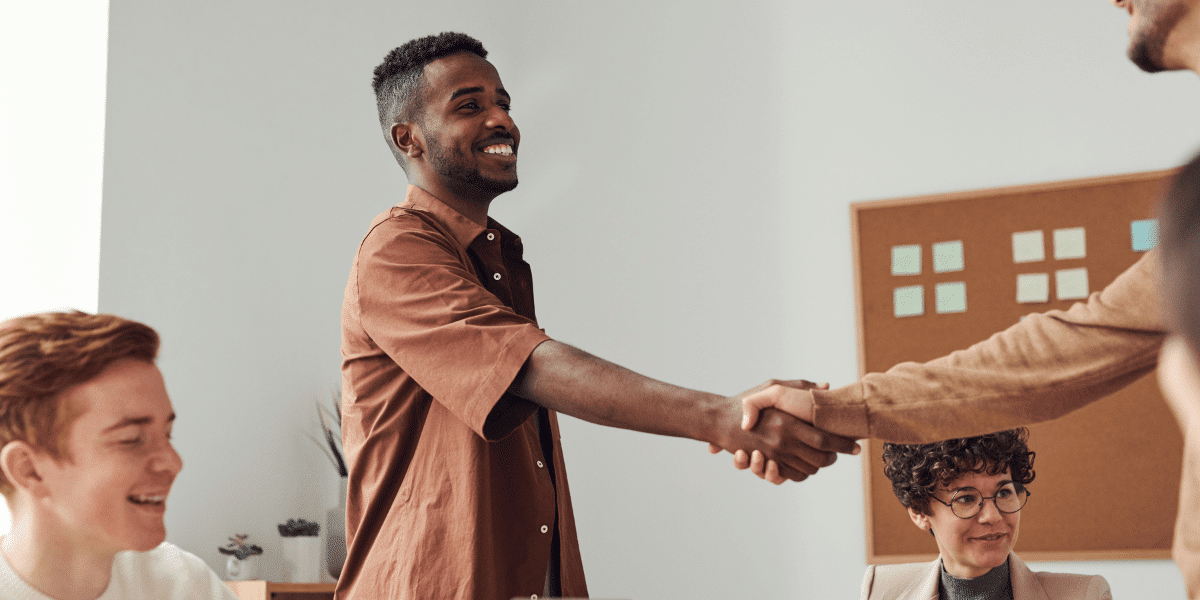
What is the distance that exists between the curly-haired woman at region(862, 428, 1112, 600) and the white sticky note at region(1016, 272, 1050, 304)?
1.51 metres

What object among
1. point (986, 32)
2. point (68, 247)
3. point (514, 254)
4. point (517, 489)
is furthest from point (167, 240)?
point (986, 32)

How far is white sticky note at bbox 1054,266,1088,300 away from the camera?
3.73 m

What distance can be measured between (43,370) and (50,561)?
234mm

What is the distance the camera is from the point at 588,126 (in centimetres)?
454

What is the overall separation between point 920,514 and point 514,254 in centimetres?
111

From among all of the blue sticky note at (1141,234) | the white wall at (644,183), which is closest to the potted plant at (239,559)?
the white wall at (644,183)

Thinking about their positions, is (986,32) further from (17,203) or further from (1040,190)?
(17,203)

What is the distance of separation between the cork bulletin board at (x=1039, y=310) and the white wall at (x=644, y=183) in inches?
3.3

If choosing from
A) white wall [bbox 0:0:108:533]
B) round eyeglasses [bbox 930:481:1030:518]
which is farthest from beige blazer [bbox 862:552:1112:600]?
white wall [bbox 0:0:108:533]

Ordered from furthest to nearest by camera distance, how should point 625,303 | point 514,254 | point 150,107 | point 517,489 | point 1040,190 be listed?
point 625,303, point 1040,190, point 150,107, point 514,254, point 517,489

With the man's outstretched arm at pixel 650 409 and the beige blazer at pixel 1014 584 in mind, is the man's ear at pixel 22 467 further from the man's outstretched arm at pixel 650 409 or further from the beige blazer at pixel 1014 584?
the beige blazer at pixel 1014 584

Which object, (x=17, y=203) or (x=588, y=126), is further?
(x=588, y=126)

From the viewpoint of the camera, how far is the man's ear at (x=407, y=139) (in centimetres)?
197

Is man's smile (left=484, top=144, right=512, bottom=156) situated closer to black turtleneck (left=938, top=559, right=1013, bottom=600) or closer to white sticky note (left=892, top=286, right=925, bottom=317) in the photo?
black turtleneck (left=938, top=559, right=1013, bottom=600)
